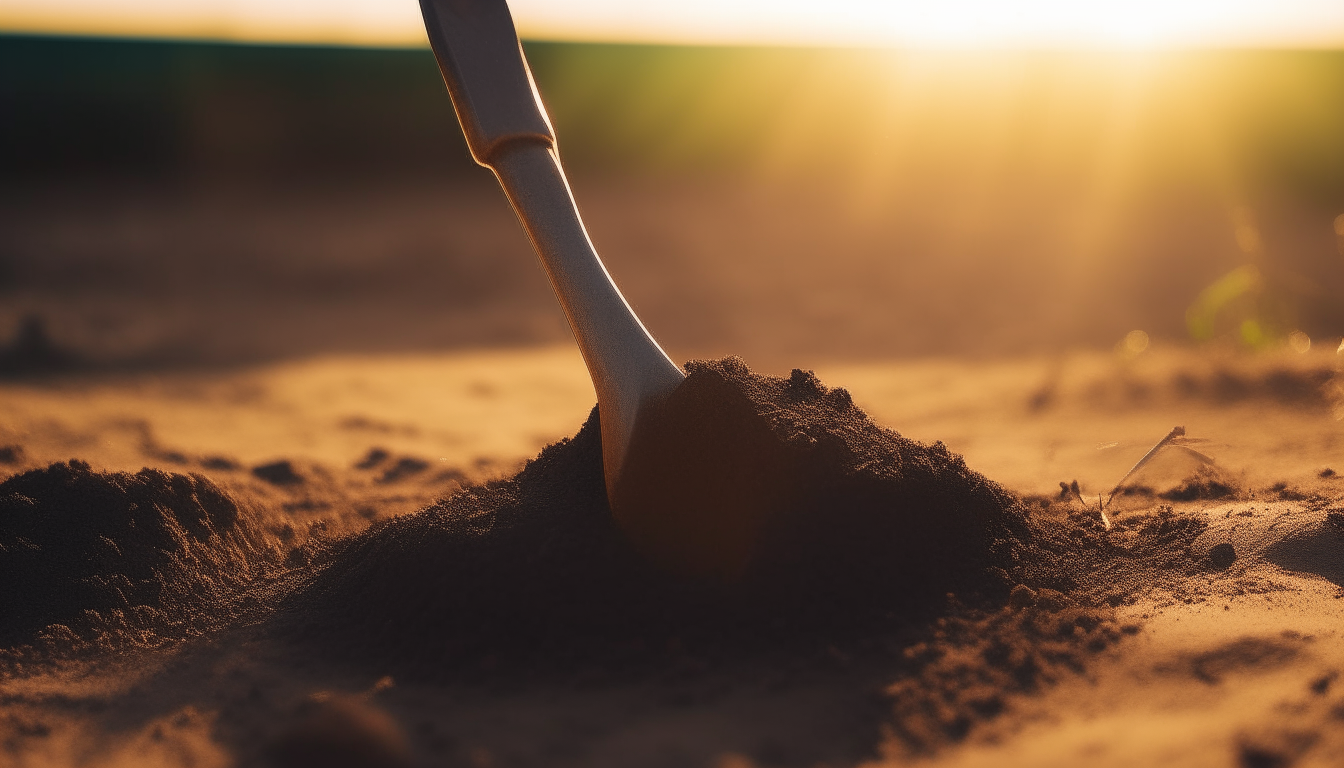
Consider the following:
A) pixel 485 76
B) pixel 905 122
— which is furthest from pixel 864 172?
pixel 485 76

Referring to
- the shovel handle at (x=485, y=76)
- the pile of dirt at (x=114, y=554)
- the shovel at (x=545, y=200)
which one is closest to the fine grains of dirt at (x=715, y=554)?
the shovel at (x=545, y=200)

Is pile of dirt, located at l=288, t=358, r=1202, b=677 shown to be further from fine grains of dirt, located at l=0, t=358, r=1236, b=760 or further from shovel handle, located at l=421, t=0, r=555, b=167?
shovel handle, located at l=421, t=0, r=555, b=167

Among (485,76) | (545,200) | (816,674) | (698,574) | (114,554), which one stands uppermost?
(485,76)

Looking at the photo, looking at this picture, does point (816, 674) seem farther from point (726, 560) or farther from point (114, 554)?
point (114, 554)

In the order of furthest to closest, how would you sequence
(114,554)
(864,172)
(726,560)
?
(864,172) < (114,554) < (726,560)

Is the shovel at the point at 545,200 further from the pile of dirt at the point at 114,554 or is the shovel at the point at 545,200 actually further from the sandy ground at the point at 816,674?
the pile of dirt at the point at 114,554

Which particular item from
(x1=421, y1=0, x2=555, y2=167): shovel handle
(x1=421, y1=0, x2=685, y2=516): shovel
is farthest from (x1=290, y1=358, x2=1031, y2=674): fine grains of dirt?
(x1=421, y1=0, x2=555, y2=167): shovel handle
